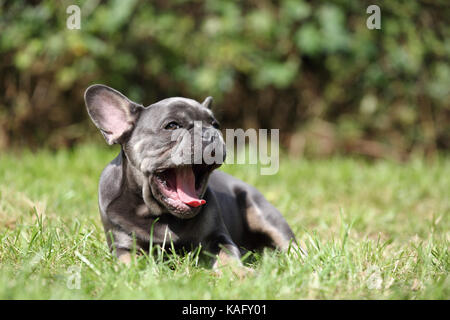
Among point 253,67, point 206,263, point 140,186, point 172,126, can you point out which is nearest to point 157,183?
point 140,186

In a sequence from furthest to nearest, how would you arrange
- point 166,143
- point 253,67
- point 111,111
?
point 253,67 < point 111,111 < point 166,143

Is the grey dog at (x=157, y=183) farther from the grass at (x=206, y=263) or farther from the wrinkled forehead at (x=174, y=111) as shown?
the grass at (x=206, y=263)

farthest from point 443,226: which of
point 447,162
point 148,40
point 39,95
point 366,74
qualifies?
point 39,95

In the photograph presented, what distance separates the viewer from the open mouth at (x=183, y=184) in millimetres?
2559

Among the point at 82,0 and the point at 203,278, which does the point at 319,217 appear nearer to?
the point at 203,278

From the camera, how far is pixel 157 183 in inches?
103

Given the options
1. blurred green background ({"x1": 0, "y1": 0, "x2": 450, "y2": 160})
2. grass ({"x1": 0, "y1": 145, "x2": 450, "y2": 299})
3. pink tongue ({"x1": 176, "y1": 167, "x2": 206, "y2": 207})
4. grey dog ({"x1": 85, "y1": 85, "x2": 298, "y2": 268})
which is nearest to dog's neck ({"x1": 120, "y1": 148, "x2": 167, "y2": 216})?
grey dog ({"x1": 85, "y1": 85, "x2": 298, "y2": 268})

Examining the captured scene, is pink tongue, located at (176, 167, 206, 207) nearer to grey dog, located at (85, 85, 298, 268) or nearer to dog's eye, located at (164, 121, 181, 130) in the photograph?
grey dog, located at (85, 85, 298, 268)

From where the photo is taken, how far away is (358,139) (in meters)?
7.91

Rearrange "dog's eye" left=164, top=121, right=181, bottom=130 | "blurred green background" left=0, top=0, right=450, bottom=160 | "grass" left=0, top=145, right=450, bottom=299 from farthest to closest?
"blurred green background" left=0, top=0, right=450, bottom=160 → "dog's eye" left=164, top=121, right=181, bottom=130 → "grass" left=0, top=145, right=450, bottom=299

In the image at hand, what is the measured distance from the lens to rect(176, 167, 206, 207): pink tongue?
262 cm

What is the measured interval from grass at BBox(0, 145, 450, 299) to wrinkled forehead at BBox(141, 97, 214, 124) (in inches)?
26.8

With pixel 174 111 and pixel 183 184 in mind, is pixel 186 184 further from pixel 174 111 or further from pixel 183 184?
pixel 174 111

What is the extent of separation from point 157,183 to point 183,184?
0.14 meters
